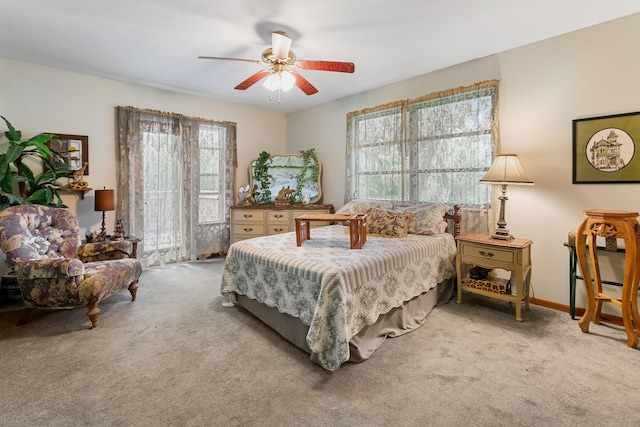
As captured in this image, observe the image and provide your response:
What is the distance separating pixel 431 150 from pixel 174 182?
3744 mm

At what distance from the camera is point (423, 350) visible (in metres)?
2.31

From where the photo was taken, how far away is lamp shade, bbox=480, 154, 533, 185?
290cm

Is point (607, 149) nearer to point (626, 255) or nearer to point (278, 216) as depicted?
point (626, 255)

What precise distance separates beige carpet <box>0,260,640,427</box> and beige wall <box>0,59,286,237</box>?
6.47 ft

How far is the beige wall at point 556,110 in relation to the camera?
8.81ft

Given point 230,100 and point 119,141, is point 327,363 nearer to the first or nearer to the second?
point 119,141

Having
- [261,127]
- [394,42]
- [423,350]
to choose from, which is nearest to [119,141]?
[261,127]

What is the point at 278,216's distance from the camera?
502 centimetres

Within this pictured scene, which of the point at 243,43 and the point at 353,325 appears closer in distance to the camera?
the point at 353,325

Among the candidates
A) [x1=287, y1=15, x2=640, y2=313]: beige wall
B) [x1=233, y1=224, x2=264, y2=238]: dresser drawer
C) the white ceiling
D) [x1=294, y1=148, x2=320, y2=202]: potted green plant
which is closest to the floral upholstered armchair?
the white ceiling

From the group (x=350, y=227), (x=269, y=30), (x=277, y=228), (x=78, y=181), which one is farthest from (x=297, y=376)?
(x=78, y=181)

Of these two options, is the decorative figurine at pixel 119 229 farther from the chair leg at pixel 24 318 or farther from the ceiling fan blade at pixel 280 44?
the ceiling fan blade at pixel 280 44

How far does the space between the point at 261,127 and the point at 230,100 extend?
757 millimetres

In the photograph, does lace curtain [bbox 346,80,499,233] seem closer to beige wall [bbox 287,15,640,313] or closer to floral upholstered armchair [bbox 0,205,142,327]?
beige wall [bbox 287,15,640,313]
